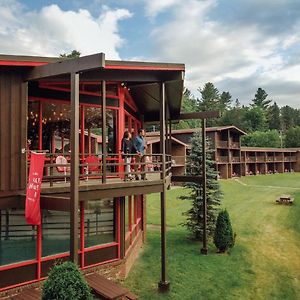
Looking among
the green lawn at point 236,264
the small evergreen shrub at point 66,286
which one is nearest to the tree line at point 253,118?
the green lawn at point 236,264

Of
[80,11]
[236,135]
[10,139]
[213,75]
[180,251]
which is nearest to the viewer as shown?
[10,139]

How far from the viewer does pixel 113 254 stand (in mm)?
11805

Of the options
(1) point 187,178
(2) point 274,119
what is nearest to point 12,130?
(1) point 187,178

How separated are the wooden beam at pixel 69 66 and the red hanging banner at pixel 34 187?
2.00 metres

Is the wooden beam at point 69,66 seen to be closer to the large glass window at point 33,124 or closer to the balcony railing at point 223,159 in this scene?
the large glass window at point 33,124

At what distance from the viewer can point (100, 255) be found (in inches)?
449

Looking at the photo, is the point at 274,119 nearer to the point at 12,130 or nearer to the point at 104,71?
the point at 104,71

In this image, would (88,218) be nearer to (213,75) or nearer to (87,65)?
(87,65)

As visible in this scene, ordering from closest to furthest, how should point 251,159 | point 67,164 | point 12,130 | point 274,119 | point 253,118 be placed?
point 67,164 → point 12,130 → point 251,159 → point 253,118 → point 274,119

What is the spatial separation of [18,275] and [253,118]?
87.2 meters

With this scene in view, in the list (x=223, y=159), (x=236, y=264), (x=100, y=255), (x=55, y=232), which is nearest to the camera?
(x=55, y=232)

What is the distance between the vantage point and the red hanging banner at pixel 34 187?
7766mm

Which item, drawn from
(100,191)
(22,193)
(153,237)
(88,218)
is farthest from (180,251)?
(22,193)

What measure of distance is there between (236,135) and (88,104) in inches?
1806
